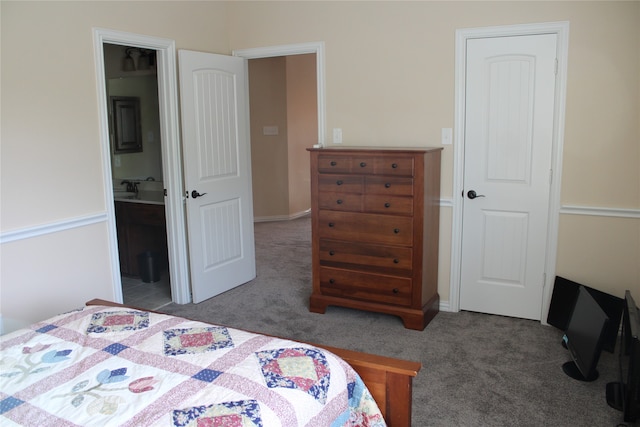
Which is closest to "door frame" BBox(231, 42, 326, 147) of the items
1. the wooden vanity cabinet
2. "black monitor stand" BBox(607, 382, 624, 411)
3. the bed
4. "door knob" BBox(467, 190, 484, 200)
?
"door knob" BBox(467, 190, 484, 200)

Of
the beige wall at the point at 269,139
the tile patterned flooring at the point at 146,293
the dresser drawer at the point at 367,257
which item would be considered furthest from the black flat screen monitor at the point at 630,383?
the beige wall at the point at 269,139

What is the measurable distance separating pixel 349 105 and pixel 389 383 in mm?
2649

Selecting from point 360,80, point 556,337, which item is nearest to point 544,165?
point 556,337

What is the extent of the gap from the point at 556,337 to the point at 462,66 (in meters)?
1.98

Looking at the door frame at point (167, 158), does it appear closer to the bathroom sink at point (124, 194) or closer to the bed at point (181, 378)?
the bathroom sink at point (124, 194)

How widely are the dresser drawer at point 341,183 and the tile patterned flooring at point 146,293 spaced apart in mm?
1677

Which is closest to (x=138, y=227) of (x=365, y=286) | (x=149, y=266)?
(x=149, y=266)

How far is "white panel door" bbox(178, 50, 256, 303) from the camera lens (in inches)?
162

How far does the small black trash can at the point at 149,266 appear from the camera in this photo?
15.6 feet

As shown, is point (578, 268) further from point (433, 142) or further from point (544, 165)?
point (433, 142)

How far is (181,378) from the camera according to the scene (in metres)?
1.70

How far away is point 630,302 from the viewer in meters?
2.74

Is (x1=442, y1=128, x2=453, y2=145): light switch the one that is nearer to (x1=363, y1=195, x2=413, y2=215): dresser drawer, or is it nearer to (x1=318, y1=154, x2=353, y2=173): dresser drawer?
(x1=363, y1=195, x2=413, y2=215): dresser drawer

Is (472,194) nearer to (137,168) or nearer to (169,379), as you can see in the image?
(169,379)
